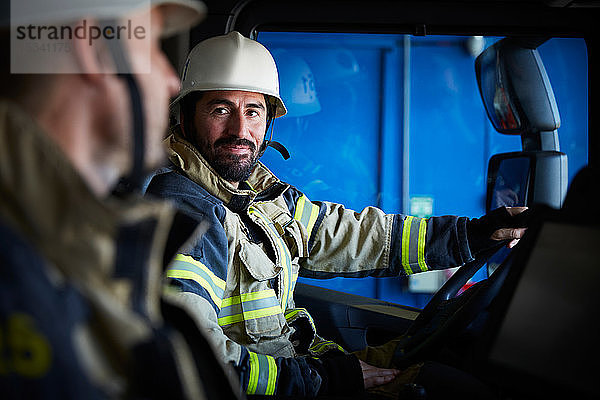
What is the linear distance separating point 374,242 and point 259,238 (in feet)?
1.61

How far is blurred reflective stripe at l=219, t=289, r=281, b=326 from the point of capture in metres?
1.78

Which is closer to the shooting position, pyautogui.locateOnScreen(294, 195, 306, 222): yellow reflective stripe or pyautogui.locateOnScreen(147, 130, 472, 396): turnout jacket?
pyautogui.locateOnScreen(147, 130, 472, 396): turnout jacket

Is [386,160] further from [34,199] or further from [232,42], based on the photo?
[34,199]

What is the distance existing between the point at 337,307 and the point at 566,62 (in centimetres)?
146

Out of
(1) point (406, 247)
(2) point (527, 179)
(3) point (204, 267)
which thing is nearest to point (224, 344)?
(3) point (204, 267)

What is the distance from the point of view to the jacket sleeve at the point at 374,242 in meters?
2.17

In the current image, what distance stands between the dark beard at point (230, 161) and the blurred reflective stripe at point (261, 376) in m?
0.74

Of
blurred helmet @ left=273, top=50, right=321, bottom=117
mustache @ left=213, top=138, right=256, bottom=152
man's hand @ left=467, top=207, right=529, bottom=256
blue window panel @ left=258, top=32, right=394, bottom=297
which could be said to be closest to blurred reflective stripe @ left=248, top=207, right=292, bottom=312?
mustache @ left=213, top=138, right=256, bottom=152

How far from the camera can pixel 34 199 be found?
0.62 meters

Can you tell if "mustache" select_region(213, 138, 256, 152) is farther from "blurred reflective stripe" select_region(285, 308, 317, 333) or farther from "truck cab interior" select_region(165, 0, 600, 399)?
"blurred reflective stripe" select_region(285, 308, 317, 333)

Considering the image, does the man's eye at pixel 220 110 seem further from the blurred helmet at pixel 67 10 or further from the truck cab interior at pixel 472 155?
the blurred helmet at pixel 67 10

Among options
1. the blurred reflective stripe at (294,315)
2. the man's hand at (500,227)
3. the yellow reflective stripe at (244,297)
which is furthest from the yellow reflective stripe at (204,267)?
the man's hand at (500,227)

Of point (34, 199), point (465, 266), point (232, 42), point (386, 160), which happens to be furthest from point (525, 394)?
point (386, 160)

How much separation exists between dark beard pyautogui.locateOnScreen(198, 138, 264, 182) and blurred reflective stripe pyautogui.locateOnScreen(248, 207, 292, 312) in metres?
0.14
